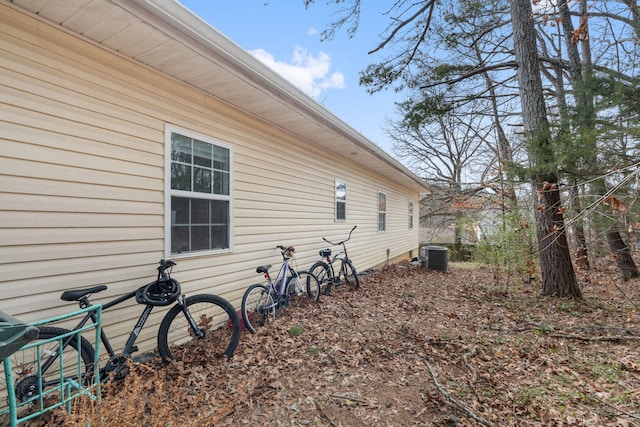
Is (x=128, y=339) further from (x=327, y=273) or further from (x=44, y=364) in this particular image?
(x=327, y=273)

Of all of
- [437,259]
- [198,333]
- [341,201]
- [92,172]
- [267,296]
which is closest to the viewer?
[92,172]

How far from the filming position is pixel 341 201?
7344mm

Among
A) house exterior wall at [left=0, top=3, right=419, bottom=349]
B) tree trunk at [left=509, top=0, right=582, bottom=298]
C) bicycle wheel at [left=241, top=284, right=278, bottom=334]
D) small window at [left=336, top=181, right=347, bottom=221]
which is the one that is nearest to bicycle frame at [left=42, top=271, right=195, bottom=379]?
house exterior wall at [left=0, top=3, right=419, bottom=349]

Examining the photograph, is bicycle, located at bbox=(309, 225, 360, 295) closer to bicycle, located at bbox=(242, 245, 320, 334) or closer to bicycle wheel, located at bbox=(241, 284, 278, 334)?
bicycle, located at bbox=(242, 245, 320, 334)

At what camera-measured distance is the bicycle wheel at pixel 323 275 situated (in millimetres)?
5773

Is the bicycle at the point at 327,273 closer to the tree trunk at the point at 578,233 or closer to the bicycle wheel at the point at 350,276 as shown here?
the bicycle wheel at the point at 350,276

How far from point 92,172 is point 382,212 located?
27.3 feet

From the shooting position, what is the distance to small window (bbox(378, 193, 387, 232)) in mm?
9711

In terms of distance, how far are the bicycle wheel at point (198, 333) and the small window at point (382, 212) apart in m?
6.85

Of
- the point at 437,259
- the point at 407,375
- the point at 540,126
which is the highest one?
the point at 540,126

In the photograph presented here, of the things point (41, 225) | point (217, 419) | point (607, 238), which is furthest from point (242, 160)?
point (607, 238)

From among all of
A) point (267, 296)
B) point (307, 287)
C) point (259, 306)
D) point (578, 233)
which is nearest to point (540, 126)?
point (578, 233)

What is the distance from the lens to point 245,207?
4.32m

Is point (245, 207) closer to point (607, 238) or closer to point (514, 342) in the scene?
point (514, 342)
